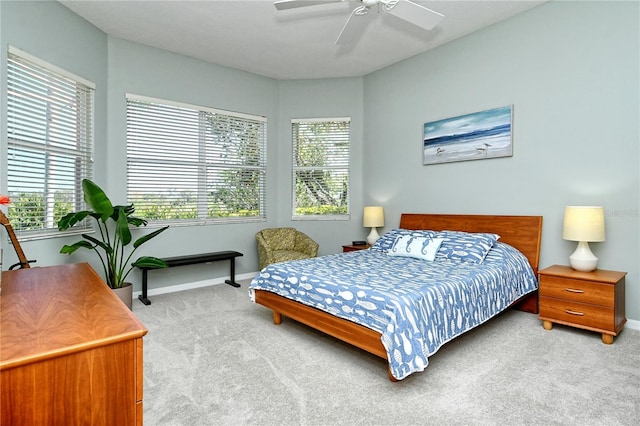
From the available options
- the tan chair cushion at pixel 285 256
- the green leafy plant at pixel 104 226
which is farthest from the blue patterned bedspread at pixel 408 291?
the green leafy plant at pixel 104 226

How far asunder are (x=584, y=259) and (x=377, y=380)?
7.23 feet

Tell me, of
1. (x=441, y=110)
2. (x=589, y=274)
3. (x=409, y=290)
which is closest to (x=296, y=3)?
(x=409, y=290)

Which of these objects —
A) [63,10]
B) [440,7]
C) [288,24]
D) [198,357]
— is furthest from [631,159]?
[63,10]

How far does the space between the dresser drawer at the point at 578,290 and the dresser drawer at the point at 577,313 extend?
0.13ft

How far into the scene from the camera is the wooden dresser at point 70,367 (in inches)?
30.2

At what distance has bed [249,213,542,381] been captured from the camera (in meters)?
2.10

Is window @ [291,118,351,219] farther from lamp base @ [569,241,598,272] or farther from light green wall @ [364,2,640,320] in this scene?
lamp base @ [569,241,598,272]

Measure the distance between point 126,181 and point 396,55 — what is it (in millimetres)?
3834

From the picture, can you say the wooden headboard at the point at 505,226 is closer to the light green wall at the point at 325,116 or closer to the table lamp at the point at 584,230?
the table lamp at the point at 584,230

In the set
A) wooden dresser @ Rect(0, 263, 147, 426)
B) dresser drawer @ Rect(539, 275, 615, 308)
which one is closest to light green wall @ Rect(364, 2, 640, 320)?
dresser drawer @ Rect(539, 275, 615, 308)

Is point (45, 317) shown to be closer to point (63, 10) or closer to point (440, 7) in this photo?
point (63, 10)

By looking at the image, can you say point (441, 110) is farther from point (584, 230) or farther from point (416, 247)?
point (584, 230)

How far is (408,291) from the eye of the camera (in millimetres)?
2271

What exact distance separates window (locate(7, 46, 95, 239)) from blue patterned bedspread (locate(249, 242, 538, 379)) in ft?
6.94
